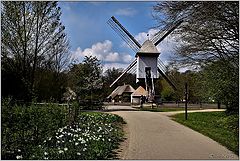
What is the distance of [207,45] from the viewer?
16.3 meters

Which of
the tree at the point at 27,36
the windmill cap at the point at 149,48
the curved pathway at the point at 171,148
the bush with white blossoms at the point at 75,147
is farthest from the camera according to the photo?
the windmill cap at the point at 149,48

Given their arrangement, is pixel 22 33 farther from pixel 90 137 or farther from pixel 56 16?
pixel 90 137

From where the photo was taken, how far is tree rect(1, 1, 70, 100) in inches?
1073

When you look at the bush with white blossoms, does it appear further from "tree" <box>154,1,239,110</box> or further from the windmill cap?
the windmill cap

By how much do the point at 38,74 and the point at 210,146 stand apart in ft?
73.3

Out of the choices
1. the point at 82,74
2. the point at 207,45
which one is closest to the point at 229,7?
the point at 207,45

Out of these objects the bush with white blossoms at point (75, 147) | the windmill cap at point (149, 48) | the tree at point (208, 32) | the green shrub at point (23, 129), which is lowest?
the bush with white blossoms at point (75, 147)

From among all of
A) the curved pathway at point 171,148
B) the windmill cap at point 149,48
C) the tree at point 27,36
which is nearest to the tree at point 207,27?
the curved pathway at point 171,148

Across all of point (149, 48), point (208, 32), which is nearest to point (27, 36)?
point (208, 32)

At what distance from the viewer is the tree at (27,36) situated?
89.5 ft

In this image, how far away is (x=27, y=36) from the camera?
28.0 meters

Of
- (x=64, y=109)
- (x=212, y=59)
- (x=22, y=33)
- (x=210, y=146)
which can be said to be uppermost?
(x=22, y=33)

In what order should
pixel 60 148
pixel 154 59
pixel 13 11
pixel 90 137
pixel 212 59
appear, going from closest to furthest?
pixel 60 148
pixel 90 137
pixel 212 59
pixel 13 11
pixel 154 59

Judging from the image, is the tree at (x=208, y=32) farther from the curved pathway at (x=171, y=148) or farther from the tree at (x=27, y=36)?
the tree at (x=27, y=36)
